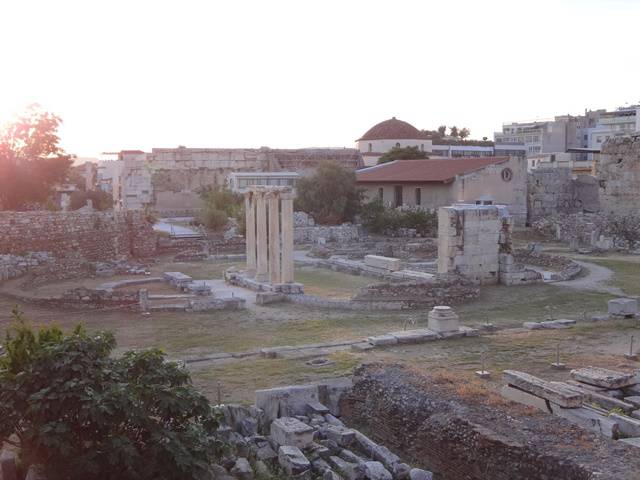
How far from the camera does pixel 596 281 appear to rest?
24.1 metres

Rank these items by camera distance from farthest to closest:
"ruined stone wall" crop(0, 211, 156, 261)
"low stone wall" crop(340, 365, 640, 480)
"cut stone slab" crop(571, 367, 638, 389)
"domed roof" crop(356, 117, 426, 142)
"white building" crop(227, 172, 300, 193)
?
"domed roof" crop(356, 117, 426, 142)
"white building" crop(227, 172, 300, 193)
"ruined stone wall" crop(0, 211, 156, 261)
"cut stone slab" crop(571, 367, 638, 389)
"low stone wall" crop(340, 365, 640, 480)

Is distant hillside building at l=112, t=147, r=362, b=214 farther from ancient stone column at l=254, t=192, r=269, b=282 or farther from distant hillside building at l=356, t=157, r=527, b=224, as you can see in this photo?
ancient stone column at l=254, t=192, r=269, b=282

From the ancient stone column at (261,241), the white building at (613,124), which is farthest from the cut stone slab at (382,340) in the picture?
the white building at (613,124)

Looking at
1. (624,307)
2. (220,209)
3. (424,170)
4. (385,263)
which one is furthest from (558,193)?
(624,307)

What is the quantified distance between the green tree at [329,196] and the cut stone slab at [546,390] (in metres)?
31.3

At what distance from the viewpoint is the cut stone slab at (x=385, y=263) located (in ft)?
87.2

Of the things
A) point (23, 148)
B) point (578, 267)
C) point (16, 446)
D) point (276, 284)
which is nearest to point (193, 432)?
point (16, 446)

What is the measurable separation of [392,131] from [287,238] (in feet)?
164

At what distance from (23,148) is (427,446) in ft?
110


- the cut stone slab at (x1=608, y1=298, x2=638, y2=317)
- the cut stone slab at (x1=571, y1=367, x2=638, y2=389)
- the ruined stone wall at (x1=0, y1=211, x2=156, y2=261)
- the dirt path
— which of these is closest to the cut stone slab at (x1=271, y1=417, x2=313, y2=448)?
the cut stone slab at (x1=571, y1=367, x2=638, y2=389)

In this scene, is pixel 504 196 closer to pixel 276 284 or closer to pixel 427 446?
pixel 276 284

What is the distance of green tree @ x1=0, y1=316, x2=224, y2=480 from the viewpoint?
720 centimetres

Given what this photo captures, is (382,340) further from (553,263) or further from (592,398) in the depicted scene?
(553,263)

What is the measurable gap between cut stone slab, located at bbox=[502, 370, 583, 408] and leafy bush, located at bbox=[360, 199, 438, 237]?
27534 mm
